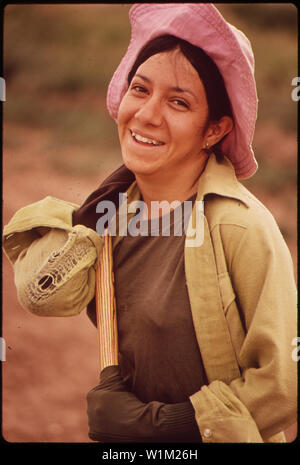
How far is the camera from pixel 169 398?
4.90 feet

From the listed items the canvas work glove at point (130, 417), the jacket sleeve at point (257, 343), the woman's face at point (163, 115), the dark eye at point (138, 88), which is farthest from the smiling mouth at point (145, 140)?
the canvas work glove at point (130, 417)

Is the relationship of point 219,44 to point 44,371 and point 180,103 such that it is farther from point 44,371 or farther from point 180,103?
point 44,371

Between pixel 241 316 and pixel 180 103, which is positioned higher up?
pixel 180 103

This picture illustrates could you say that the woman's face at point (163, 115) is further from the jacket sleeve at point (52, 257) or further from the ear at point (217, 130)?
the jacket sleeve at point (52, 257)

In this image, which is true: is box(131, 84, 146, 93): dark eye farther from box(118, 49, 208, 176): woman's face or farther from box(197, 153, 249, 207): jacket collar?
box(197, 153, 249, 207): jacket collar

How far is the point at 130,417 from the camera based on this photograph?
1.46 metres

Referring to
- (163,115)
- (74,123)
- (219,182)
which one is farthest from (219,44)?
(74,123)

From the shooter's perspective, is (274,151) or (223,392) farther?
(274,151)

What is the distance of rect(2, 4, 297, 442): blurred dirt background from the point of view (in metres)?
4.07

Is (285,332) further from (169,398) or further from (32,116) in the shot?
(32,116)

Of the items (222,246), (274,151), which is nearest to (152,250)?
(222,246)

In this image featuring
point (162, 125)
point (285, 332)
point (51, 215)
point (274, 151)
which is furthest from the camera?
point (274, 151)

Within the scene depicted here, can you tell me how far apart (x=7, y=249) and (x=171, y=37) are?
670 mm

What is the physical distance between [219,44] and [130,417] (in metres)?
0.88
